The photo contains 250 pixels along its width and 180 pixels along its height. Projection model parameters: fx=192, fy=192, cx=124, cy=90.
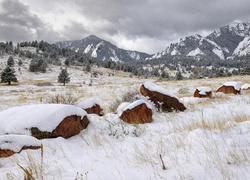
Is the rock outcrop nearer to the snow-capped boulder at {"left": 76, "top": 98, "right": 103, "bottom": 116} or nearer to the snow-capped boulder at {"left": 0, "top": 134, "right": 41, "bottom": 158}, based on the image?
the snow-capped boulder at {"left": 76, "top": 98, "right": 103, "bottom": 116}

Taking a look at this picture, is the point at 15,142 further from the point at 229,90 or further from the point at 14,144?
the point at 229,90

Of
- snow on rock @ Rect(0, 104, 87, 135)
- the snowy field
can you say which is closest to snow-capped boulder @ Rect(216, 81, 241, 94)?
the snowy field

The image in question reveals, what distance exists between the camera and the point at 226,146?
3.15m

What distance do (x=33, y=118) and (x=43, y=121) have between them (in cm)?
25

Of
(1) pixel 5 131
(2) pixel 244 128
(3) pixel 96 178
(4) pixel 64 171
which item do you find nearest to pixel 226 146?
(2) pixel 244 128

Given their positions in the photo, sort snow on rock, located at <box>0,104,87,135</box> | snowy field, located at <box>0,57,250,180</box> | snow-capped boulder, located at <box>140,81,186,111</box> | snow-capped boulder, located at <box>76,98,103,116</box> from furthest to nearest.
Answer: snow-capped boulder, located at <box>140,81,186,111</box> → snow-capped boulder, located at <box>76,98,103,116</box> → snow on rock, located at <box>0,104,87,135</box> → snowy field, located at <box>0,57,250,180</box>

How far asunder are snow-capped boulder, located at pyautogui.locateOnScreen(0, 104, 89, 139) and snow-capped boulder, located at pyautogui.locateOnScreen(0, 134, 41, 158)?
625 millimetres

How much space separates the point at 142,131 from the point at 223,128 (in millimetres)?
1774

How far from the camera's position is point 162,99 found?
309 inches

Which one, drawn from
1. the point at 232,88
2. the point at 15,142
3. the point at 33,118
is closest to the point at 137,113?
the point at 33,118

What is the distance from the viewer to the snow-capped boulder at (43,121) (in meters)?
4.38

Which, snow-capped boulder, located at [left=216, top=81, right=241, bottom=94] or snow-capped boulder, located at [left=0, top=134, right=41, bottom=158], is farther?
snow-capped boulder, located at [left=216, top=81, right=241, bottom=94]

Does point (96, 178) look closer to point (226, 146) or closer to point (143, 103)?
point (226, 146)

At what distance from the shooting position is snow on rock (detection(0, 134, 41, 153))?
3.52 metres
